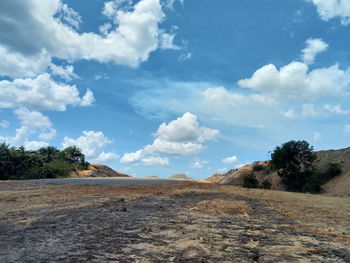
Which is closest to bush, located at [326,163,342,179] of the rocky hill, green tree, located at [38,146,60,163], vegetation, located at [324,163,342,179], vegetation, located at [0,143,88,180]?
vegetation, located at [324,163,342,179]

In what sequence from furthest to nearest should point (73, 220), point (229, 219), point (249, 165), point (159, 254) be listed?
point (249, 165), point (229, 219), point (73, 220), point (159, 254)

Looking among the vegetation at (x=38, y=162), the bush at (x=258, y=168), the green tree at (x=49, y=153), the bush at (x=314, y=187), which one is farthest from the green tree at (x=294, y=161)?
the green tree at (x=49, y=153)

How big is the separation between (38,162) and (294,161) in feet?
113

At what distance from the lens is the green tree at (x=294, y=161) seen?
36812 mm

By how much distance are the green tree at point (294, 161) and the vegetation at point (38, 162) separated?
85.0 feet

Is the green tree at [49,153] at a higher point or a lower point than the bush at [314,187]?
higher

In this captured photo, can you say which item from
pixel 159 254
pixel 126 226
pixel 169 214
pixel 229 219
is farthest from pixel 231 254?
pixel 169 214

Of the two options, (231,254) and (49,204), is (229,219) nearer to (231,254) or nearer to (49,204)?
(231,254)

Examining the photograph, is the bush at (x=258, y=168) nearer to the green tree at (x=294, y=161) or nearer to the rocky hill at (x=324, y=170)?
the rocky hill at (x=324, y=170)

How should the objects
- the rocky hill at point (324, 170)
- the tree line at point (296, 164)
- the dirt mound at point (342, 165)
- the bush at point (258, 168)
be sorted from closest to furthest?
the dirt mound at point (342, 165) < the rocky hill at point (324, 170) < the tree line at point (296, 164) < the bush at point (258, 168)

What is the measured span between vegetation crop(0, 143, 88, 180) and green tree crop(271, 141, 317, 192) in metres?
25.9

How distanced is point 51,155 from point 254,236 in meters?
46.1

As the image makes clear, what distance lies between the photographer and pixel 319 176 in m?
36.3

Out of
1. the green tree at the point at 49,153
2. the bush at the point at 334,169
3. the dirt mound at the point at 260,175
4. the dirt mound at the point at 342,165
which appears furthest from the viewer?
the green tree at the point at 49,153
